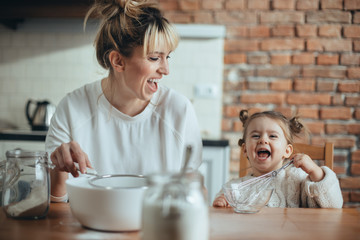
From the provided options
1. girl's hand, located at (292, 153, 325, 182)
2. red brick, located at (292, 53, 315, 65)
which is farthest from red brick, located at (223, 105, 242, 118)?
girl's hand, located at (292, 153, 325, 182)

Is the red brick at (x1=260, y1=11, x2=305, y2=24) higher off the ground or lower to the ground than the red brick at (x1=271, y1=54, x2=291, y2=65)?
higher

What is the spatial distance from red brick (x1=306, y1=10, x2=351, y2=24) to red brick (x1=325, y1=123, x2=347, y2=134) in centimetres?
74

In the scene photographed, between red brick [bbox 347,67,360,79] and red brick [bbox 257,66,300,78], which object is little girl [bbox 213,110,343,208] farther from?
red brick [bbox 347,67,360,79]

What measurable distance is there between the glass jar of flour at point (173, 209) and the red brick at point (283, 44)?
227 centimetres

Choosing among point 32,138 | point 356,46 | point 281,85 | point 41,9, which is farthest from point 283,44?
point 32,138

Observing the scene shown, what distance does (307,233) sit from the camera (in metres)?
0.81

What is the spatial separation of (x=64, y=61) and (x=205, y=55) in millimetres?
1079

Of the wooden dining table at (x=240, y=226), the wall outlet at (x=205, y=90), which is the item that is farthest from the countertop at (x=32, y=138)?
the wooden dining table at (x=240, y=226)

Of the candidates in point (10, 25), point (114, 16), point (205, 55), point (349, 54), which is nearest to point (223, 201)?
point (114, 16)

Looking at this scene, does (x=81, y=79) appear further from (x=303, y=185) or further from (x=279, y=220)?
(x=279, y=220)

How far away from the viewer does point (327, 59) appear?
106 inches

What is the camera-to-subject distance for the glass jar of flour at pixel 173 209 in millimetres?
609

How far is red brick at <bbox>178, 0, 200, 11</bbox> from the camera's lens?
9.10 feet

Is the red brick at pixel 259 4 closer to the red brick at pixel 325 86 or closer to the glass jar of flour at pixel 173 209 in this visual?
the red brick at pixel 325 86
